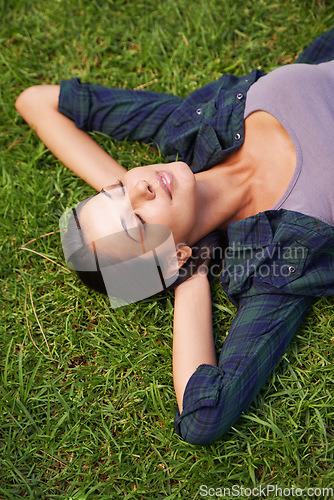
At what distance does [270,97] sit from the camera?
298 cm

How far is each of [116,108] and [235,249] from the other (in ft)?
4.44

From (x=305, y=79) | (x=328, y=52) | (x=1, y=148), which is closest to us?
(x=305, y=79)

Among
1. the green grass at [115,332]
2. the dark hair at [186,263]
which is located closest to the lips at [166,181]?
the dark hair at [186,263]

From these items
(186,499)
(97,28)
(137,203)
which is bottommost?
(186,499)

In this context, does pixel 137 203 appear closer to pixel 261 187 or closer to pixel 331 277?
pixel 261 187

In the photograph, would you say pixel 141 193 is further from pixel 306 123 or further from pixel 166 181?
pixel 306 123

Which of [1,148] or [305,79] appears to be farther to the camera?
[1,148]

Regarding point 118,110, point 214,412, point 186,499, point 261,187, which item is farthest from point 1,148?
point 186,499

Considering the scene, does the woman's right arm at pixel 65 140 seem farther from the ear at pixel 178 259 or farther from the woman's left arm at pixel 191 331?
the woman's left arm at pixel 191 331

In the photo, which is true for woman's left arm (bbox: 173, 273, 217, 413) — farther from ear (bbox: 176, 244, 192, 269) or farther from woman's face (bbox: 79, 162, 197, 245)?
woman's face (bbox: 79, 162, 197, 245)

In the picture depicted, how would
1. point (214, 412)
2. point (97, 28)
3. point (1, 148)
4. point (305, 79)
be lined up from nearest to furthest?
point (214, 412) < point (305, 79) < point (1, 148) < point (97, 28)

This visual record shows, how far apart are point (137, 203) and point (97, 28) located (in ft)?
7.04

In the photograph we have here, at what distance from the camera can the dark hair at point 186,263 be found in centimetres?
278

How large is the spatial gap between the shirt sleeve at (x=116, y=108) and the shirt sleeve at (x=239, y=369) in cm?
146
